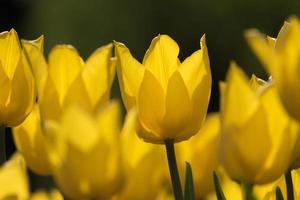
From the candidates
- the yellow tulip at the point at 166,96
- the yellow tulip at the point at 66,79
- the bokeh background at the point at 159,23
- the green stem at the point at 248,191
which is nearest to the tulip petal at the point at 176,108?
the yellow tulip at the point at 166,96

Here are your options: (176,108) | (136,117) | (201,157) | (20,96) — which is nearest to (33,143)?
(20,96)

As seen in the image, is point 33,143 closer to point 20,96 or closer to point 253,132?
point 20,96

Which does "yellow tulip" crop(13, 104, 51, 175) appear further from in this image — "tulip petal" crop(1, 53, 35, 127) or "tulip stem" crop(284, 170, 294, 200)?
"tulip stem" crop(284, 170, 294, 200)

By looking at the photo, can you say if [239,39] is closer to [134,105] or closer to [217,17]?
[217,17]

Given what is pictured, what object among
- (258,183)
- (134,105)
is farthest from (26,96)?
(258,183)

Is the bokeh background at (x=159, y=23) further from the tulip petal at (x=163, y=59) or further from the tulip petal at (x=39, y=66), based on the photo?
the tulip petal at (x=39, y=66)
